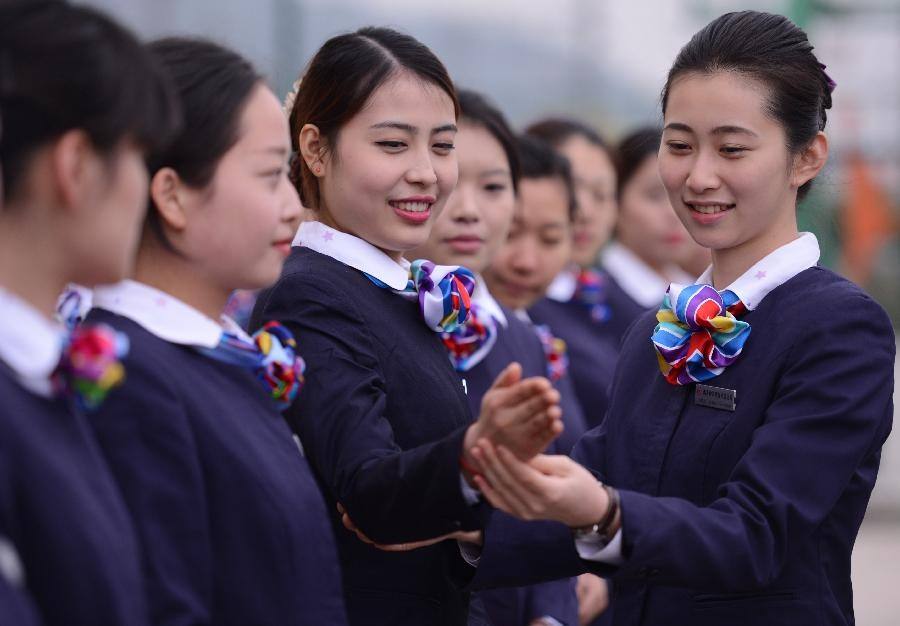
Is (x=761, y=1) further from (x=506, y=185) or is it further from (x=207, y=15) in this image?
(x=506, y=185)

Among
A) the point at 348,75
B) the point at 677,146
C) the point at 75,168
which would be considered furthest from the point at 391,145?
the point at 75,168

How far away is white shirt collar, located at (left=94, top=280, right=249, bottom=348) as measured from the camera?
221cm

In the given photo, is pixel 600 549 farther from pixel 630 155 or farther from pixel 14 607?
pixel 630 155

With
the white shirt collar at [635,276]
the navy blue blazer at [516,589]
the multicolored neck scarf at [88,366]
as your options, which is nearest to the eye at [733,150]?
the navy blue blazer at [516,589]

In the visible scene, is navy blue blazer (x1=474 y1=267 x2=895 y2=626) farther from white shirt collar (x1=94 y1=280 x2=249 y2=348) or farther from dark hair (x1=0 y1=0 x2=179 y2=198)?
dark hair (x1=0 y1=0 x2=179 y2=198)

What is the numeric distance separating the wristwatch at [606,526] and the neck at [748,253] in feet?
2.03

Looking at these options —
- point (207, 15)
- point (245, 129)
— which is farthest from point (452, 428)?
point (207, 15)

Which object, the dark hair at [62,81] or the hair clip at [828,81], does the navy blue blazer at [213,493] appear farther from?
the hair clip at [828,81]

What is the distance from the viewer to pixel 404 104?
112 inches

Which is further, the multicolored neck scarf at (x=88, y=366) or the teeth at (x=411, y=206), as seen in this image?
the teeth at (x=411, y=206)

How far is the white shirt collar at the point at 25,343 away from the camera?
175cm

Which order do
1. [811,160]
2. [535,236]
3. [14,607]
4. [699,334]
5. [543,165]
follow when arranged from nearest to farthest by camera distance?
1. [14,607]
2. [699,334]
3. [811,160]
4. [535,236]
5. [543,165]

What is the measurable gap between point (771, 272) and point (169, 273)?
1.14m

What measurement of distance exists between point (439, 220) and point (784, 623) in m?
1.70
